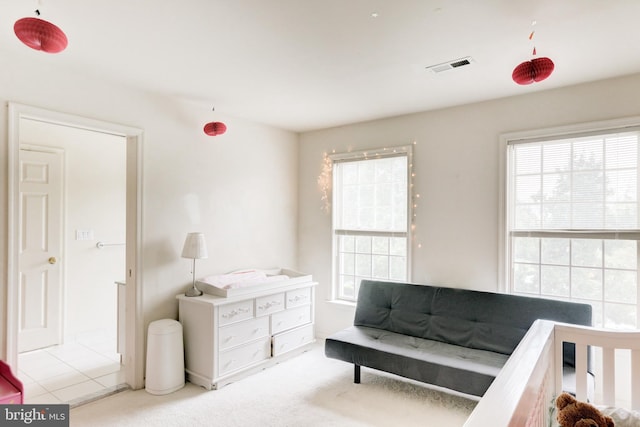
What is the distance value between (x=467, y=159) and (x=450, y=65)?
1103 mm

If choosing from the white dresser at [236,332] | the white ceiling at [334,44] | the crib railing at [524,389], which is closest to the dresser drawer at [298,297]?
the white dresser at [236,332]

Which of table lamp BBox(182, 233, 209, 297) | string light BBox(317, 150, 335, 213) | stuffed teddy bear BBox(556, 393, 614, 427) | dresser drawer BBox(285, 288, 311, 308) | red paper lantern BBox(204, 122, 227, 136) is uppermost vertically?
red paper lantern BBox(204, 122, 227, 136)

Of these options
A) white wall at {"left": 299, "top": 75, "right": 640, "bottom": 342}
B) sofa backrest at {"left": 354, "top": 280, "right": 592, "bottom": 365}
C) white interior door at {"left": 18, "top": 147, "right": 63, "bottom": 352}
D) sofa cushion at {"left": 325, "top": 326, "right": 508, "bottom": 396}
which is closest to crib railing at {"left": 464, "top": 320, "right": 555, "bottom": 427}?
sofa cushion at {"left": 325, "top": 326, "right": 508, "bottom": 396}

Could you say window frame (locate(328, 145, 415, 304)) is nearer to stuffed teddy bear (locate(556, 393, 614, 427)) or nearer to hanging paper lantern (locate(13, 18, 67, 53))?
stuffed teddy bear (locate(556, 393, 614, 427))

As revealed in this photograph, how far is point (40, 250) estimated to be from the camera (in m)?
3.99

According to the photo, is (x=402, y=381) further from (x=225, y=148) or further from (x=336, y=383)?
(x=225, y=148)

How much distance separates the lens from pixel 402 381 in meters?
3.27

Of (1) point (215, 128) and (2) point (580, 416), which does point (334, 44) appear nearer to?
(1) point (215, 128)

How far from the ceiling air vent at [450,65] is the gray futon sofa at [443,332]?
1879 millimetres

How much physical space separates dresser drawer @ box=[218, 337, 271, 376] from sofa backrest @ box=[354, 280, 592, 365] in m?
0.93

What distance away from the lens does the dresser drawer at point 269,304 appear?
11.4 feet

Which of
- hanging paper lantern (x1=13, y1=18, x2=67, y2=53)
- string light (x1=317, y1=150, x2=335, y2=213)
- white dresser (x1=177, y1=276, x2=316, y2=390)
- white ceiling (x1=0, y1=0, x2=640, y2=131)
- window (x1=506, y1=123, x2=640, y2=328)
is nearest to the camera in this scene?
hanging paper lantern (x1=13, y1=18, x2=67, y2=53)

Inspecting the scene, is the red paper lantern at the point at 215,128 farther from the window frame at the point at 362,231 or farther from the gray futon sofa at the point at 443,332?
the gray futon sofa at the point at 443,332

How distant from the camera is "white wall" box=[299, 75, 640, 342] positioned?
2.94 metres
